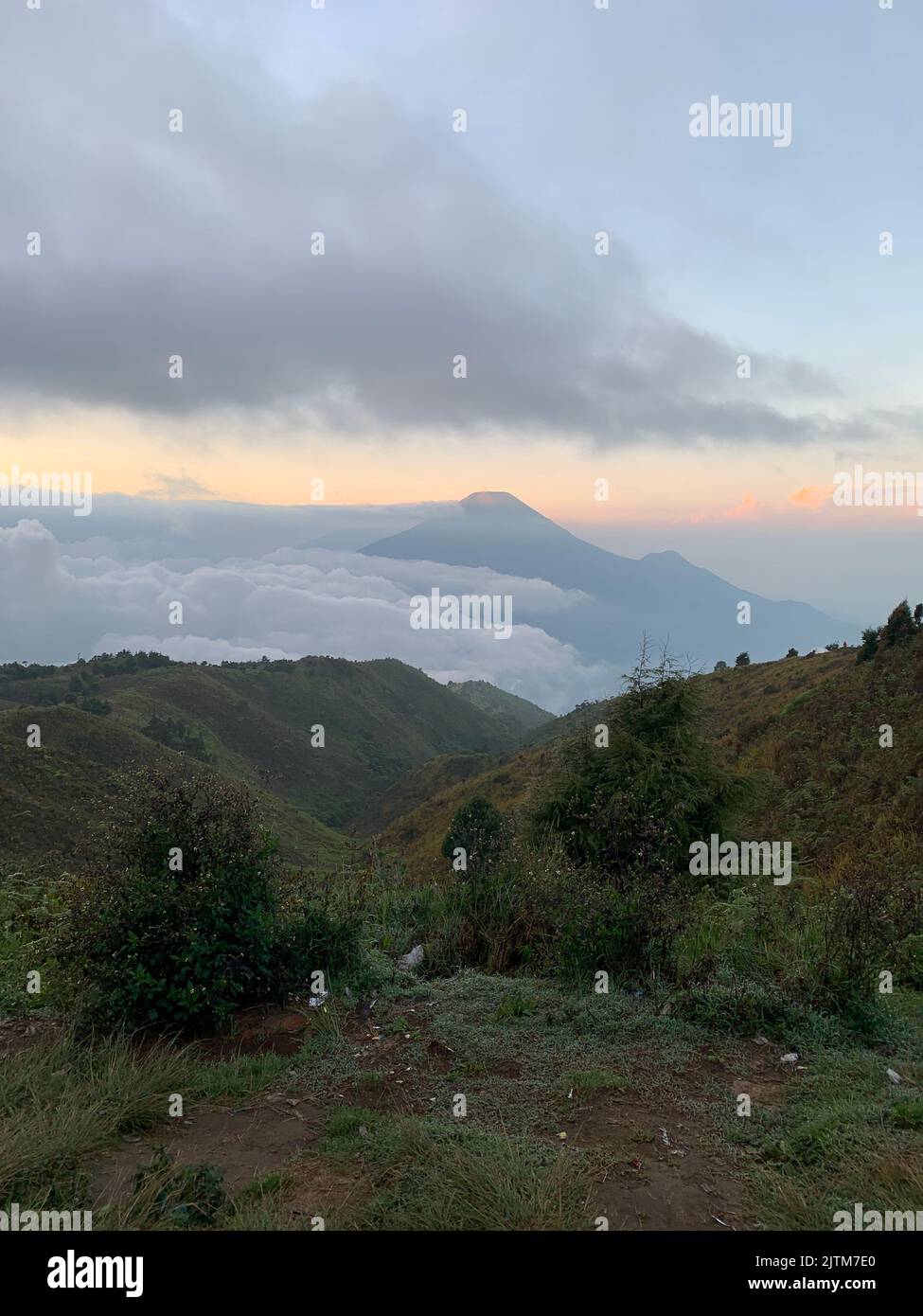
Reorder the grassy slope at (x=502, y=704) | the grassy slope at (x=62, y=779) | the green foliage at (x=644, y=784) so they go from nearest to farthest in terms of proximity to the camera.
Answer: the green foliage at (x=644, y=784)
the grassy slope at (x=62, y=779)
the grassy slope at (x=502, y=704)

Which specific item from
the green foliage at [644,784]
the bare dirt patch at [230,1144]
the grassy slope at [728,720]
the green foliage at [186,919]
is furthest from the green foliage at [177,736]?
the bare dirt patch at [230,1144]

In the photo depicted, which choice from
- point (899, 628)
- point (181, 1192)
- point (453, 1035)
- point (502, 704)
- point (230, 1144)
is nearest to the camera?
point (181, 1192)

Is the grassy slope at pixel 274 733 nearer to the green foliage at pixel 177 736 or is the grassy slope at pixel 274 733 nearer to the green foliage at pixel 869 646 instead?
the green foliage at pixel 177 736

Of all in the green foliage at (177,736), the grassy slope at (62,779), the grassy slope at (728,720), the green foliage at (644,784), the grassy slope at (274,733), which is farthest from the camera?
the green foliage at (177,736)

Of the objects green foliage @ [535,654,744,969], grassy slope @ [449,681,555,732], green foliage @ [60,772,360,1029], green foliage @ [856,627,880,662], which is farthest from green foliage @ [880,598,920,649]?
grassy slope @ [449,681,555,732]

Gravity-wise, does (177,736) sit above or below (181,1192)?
below

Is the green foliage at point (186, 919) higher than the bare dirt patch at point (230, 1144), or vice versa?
the green foliage at point (186, 919)

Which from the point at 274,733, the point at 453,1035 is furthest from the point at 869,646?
the point at 274,733

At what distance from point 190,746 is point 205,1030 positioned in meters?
66.4

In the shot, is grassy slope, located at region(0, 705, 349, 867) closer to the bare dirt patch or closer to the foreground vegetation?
the foreground vegetation

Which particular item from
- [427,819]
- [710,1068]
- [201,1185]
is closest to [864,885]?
[710,1068]

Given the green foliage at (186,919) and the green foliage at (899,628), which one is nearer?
the green foliage at (186,919)

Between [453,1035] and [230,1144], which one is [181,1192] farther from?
[453,1035]

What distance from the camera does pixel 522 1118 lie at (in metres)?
4.10
